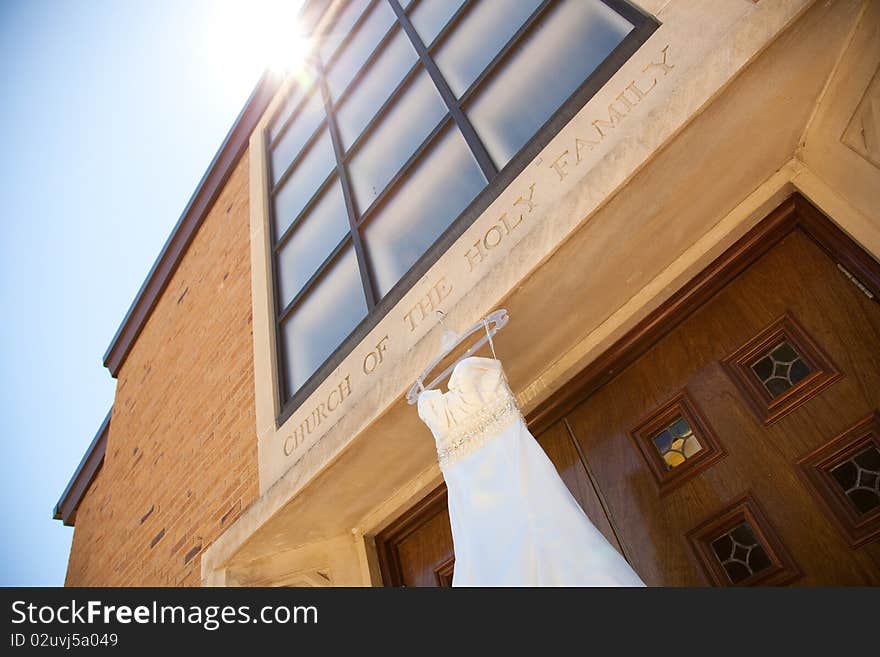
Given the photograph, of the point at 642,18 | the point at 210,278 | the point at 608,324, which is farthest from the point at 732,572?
the point at 210,278

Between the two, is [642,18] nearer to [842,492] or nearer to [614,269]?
[614,269]

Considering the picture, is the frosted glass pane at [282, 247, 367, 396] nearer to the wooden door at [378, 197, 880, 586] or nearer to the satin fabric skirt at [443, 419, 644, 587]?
the wooden door at [378, 197, 880, 586]

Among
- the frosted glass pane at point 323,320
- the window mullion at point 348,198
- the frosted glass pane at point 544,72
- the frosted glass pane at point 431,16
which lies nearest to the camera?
the frosted glass pane at point 544,72

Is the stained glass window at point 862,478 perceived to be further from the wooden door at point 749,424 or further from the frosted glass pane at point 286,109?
the frosted glass pane at point 286,109

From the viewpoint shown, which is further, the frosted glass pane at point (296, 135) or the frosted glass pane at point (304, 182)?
the frosted glass pane at point (296, 135)

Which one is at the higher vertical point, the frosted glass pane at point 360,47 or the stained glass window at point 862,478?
the frosted glass pane at point 360,47

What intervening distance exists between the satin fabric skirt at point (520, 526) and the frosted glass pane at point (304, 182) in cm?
333

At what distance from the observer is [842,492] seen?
2.22 meters

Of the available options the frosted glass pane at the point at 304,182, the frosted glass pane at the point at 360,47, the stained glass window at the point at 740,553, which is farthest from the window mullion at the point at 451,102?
the stained glass window at the point at 740,553

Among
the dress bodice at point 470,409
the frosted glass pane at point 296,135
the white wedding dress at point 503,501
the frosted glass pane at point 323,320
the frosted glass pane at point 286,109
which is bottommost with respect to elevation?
the white wedding dress at point 503,501

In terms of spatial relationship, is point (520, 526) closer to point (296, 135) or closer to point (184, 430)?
point (184, 430)

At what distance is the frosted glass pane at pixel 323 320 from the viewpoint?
4.12 metres

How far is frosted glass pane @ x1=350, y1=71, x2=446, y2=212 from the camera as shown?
427 cm

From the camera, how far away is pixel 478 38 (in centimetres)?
416
